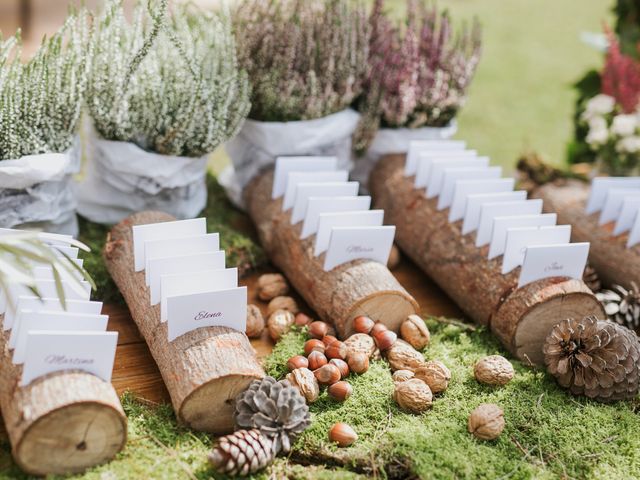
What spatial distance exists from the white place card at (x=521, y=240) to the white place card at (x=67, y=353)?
4.16ft

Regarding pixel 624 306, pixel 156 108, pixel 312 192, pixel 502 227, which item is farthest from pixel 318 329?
pixel 624 306

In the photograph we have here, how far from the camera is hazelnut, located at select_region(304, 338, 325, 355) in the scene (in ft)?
6.88

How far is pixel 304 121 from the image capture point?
2773 mm

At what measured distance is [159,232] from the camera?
2125 mm

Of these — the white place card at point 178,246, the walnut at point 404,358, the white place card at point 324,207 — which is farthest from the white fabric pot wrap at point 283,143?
the walnut at point 404,358

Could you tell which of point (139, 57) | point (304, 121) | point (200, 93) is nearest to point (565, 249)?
point (304, 121)

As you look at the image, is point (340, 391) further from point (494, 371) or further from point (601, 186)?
point (601, 186)

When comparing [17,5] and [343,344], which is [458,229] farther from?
[17,5]

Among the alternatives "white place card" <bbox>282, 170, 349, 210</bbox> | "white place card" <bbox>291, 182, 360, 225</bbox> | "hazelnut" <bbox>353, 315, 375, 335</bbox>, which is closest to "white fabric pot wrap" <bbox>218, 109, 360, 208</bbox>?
"white place card" <bbox>282, 170, 349, 210</bbox>

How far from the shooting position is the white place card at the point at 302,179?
2.56 m

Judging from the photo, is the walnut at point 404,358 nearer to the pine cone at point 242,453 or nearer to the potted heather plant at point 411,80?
the pine cone at point 242,453

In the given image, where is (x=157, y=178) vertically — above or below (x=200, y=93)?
below

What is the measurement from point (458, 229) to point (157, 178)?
1.10 meters

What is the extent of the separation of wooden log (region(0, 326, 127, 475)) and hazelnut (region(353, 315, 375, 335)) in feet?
2.63
